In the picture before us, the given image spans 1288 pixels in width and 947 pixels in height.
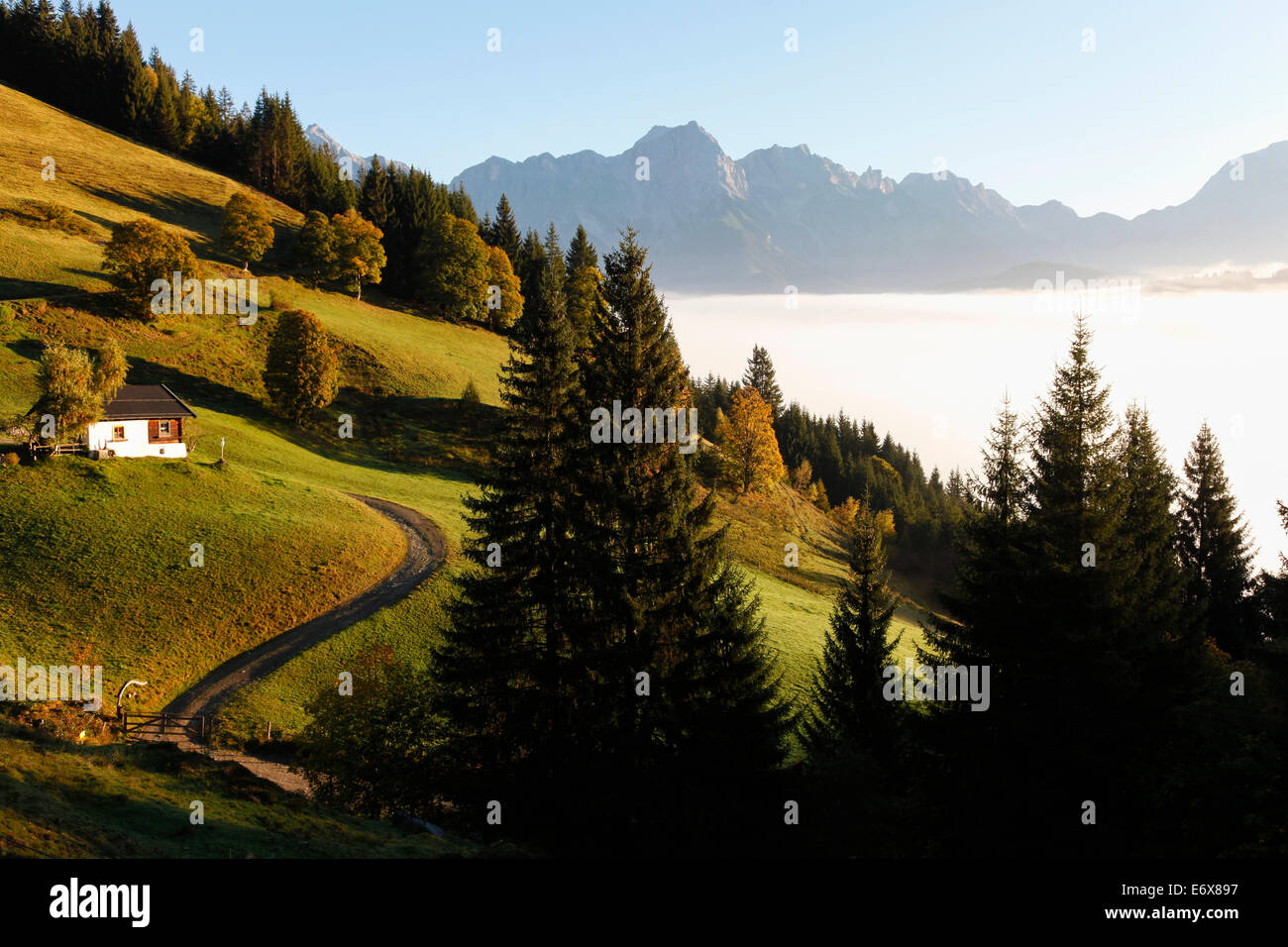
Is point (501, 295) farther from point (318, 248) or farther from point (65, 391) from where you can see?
point (65, 391)

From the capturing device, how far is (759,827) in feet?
69.7

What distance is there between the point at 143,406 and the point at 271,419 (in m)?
19.1

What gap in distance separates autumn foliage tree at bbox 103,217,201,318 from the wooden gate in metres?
58.1

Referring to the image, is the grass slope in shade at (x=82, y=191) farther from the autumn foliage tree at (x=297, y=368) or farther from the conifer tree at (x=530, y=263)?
the conifer tree at (x=530, y=263)

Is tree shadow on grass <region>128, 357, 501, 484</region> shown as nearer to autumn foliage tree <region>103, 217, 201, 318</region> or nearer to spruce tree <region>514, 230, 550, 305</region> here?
autumn foliage tree <region>103, 217, 201, 318</region>

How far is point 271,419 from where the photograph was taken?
216 ft

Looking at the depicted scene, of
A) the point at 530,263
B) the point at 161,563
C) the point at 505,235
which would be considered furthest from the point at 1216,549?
the point at 505,235

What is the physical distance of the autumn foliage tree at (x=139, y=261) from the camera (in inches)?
2709

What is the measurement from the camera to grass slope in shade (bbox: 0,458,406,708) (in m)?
31.9

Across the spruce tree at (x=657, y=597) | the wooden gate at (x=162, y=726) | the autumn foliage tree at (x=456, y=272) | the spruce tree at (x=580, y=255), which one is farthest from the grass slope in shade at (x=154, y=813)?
the spruce tree at (x=580, y=255)

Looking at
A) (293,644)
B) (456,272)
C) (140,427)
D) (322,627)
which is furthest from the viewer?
(456,272)

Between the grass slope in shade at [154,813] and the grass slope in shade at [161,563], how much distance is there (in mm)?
10088
